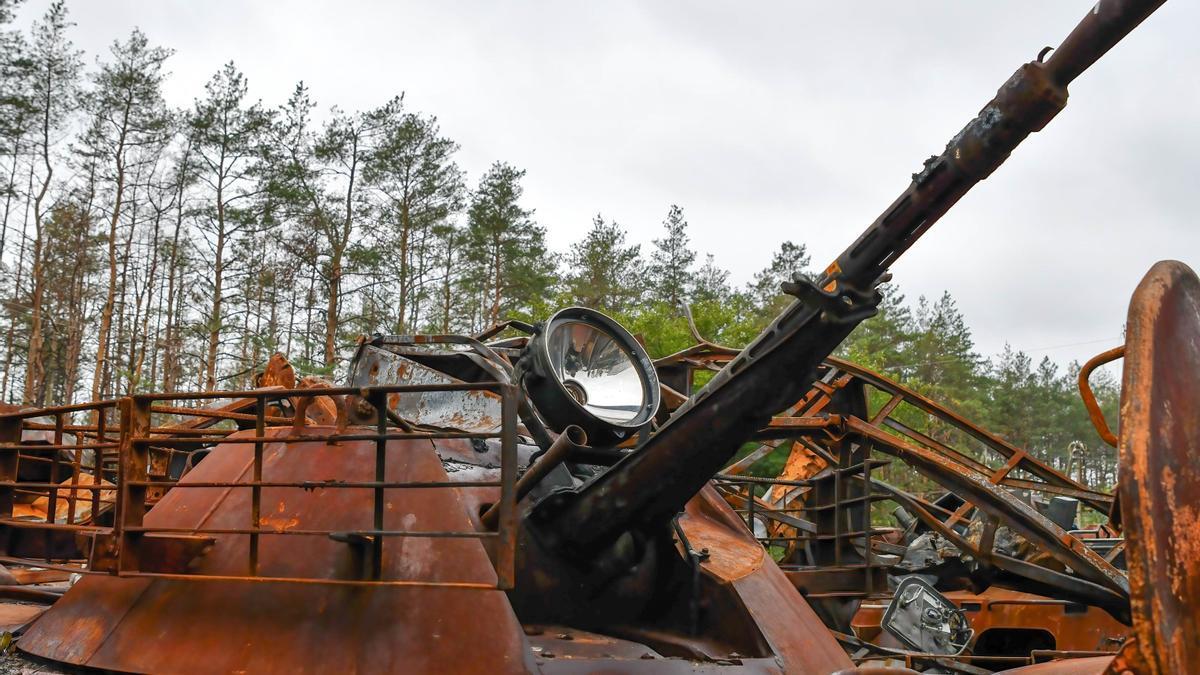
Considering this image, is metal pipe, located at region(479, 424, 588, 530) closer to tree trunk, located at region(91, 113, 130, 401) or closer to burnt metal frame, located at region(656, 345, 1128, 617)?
burnt metal frame, located at region(656, 345, 1128, 617)

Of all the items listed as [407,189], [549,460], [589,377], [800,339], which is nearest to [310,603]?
[549,460]

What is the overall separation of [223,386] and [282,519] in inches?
1208

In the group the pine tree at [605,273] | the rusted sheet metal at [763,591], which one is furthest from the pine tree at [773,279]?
the rusted sheet metal at [763,591]

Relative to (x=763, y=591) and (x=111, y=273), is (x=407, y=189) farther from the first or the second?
(x=763, y=591)

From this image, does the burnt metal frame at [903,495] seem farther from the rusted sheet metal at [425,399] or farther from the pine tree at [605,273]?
the pine tree at [605,273]

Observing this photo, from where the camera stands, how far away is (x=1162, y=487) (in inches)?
83.0

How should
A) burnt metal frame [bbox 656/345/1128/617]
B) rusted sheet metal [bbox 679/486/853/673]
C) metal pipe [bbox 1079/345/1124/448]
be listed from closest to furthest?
metal pipe [bbox 1079/345/1124/448] → rusted sheet metal [bbox 679/486/853/673] → burnt metal frame [bbox 656/345/1128/617]

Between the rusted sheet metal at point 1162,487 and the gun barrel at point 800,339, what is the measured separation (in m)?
1.02

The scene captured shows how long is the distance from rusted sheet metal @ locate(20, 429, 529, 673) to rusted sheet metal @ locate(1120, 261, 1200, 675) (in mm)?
1908

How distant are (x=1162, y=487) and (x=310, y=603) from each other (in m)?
2.48

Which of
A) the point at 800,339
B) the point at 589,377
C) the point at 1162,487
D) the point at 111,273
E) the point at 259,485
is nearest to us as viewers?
the point at 1162,487

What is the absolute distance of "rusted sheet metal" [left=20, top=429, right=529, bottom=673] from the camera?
331cm

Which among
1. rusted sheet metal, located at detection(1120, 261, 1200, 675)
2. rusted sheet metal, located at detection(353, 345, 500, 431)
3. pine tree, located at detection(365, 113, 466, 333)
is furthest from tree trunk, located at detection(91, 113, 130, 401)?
rusted sheet metal, located at detection(1120, 261, 1200, 675)

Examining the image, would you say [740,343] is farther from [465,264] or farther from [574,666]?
[574,666]
